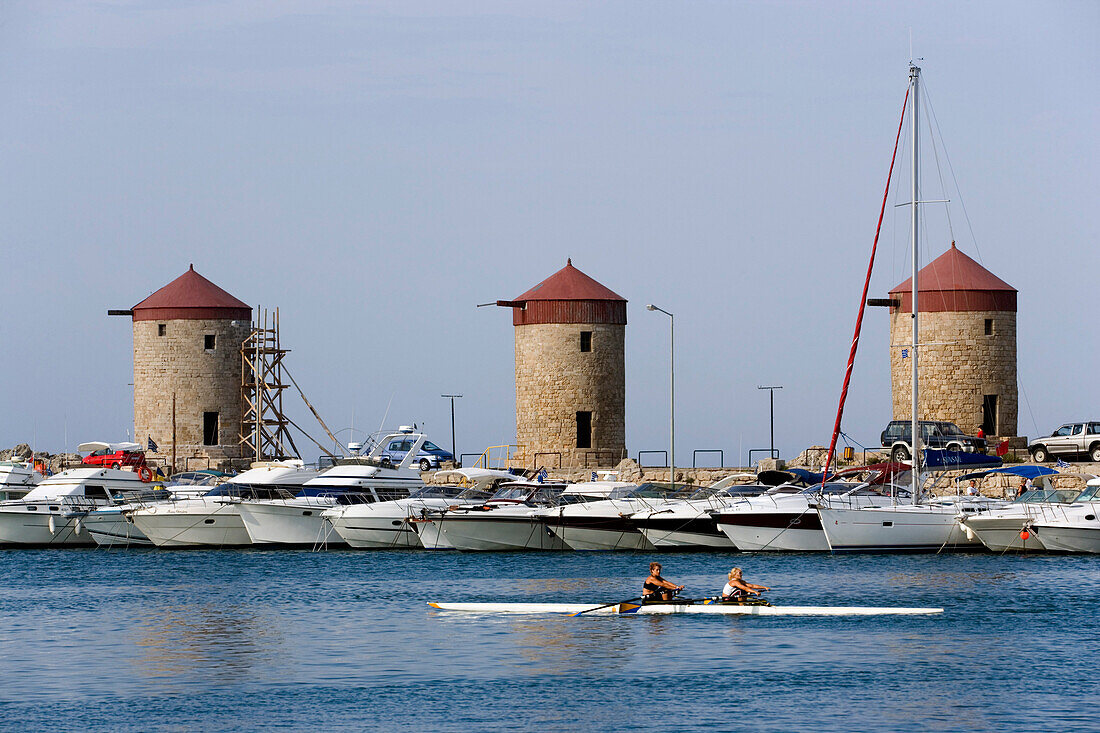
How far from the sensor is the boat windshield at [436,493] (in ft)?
148

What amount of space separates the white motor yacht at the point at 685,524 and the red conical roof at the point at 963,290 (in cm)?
2461

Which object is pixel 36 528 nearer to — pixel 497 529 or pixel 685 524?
pixel 497 529

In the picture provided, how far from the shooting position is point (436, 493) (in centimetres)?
4609

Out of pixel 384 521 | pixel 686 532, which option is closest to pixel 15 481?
pixel 384 521

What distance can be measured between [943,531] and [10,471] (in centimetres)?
3140

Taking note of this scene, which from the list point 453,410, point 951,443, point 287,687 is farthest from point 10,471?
point 287,687

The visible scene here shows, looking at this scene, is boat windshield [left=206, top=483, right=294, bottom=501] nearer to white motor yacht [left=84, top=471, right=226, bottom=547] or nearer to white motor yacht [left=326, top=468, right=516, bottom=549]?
white motor yacht [left=84, top=471, right=226, bottom=547]

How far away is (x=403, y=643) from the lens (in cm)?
2714

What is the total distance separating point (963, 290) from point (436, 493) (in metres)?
25.5

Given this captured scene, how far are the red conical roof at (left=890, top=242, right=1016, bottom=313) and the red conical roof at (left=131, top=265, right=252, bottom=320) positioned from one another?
28.1 metres

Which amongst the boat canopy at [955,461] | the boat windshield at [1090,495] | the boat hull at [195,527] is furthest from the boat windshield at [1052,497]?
the boat hull at [195,527]

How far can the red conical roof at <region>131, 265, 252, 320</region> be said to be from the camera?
70375 millimetres

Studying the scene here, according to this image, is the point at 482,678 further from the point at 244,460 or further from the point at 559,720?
the point at 244,460

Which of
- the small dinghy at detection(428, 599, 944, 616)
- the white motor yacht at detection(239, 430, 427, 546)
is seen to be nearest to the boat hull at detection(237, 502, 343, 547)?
the white motor yacht at detection(239, 430, 427, 546)
